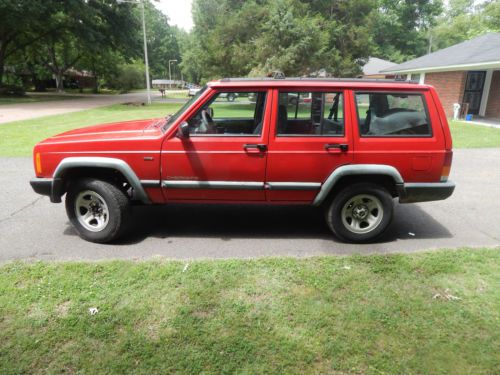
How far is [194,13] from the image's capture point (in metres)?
49.7

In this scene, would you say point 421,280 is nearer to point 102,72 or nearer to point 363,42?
point 363,42

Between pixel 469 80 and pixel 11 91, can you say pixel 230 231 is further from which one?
pixel 11 91

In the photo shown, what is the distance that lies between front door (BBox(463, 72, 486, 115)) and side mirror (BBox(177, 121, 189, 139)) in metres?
20.7

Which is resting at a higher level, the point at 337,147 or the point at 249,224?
the point at 337,147

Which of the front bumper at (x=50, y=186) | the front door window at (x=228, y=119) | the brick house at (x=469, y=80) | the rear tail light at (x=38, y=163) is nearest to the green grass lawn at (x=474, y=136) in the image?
the brick house at (x=469, y=80)

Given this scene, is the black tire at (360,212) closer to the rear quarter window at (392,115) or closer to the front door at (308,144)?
the front door at (308,144)

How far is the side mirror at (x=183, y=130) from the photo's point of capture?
12.9 ft

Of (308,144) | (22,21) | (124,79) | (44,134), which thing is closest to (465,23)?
(124,79)

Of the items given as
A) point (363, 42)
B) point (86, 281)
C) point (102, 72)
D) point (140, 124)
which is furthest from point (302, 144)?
point (102, 72)

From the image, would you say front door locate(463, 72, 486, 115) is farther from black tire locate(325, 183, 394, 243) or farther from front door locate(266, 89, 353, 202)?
front door locate(266, 89, 353, 202)

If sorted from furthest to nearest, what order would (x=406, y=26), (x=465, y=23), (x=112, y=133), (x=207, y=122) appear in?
(x=406, y=26)
(x=465, y=23)
(x=112, y=133)
(x=207, y=122)

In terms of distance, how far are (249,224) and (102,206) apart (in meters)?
1.86

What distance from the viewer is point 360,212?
4.43 meters

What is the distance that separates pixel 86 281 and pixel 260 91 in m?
2.62
